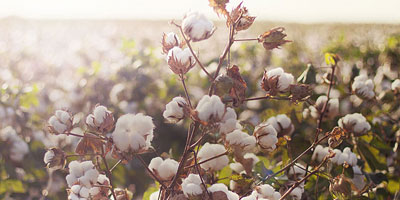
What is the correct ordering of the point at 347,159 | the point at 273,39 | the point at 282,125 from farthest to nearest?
the point at 282,125
the point at 347,159
the point at 273,39

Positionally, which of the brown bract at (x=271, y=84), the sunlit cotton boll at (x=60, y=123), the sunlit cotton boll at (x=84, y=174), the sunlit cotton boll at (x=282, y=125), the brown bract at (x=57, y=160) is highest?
the brown bract at (x=271, y=84)

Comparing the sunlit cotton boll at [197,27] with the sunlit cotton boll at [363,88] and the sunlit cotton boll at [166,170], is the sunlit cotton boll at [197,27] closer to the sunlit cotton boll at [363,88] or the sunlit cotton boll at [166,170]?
the sunlit cotton boll at [166,170]

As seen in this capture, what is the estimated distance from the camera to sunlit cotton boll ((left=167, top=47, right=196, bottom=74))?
26.8 inches

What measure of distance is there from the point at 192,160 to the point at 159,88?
1.71 m

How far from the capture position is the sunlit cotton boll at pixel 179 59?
0.68m

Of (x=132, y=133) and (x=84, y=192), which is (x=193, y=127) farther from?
(x=84, y=192)

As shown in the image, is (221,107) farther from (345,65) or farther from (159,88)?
(345,65)

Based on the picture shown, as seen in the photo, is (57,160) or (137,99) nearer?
(57,160)

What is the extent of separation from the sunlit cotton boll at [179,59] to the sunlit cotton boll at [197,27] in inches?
0.9

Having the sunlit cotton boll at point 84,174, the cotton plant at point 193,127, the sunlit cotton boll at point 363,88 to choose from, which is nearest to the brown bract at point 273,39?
the cotton plant at point 193,127

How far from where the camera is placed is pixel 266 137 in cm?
74

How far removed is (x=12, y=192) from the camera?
4.96ft

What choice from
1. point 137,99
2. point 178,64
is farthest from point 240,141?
point 137,99

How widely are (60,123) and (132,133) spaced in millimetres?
146
